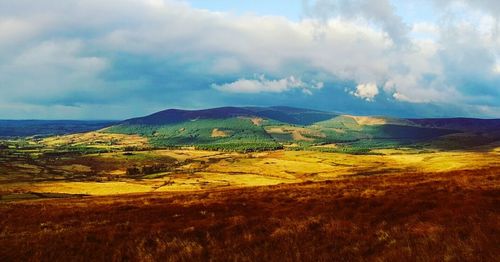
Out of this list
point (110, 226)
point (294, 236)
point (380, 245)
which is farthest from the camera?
point (110, 226)

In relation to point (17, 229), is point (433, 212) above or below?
above

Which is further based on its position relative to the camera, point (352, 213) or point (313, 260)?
point (352, 213)

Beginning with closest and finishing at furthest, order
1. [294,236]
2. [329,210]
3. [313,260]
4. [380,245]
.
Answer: [313,260], [380,245], [294,236], [329,210]

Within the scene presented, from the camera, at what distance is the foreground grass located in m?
17.8

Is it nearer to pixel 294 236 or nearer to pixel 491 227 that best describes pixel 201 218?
pixel 294 236

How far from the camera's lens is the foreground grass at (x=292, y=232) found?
17.8 metres

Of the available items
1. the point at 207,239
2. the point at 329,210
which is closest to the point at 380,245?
the point at 207,239

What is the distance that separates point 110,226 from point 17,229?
7182 millimetres

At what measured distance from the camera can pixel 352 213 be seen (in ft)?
92.4

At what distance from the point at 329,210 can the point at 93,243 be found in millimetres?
15877

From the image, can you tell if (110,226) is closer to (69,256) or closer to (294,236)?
(69,256)

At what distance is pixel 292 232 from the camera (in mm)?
22406

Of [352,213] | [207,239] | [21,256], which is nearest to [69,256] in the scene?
[21,256]

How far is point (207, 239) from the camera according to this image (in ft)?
73.2
